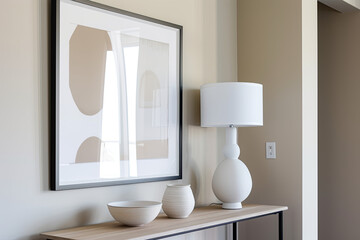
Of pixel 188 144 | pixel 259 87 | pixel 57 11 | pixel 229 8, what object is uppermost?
pixel 229 8

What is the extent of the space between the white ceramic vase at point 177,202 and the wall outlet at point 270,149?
0.85 meters

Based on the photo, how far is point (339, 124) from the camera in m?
3.74

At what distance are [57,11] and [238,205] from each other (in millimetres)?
1384

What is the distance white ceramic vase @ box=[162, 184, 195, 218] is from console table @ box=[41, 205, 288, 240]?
0.04 metres

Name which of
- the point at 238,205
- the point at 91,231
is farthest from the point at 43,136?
the point at 238,205

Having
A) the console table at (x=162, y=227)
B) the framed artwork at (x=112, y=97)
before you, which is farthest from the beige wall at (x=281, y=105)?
the framed artwork at (x=112, y=97)

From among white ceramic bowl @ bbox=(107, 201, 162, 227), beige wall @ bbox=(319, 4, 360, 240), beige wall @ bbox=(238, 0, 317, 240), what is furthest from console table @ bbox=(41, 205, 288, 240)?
beige wall @ bbox=(319, 4, 360, 240)

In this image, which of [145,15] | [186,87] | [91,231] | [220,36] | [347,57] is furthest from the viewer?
[347,57]

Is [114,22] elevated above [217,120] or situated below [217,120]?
above

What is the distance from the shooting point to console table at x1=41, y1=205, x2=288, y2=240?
1.97 metres

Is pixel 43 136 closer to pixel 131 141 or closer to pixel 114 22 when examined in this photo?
pixel 131 141

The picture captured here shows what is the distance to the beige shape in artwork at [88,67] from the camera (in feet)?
7.23

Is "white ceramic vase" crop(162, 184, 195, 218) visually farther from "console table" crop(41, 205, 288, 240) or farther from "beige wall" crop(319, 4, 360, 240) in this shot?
"beige wall" crop(319, 4, 360, 240)

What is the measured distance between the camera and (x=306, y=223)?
9.71 feet
